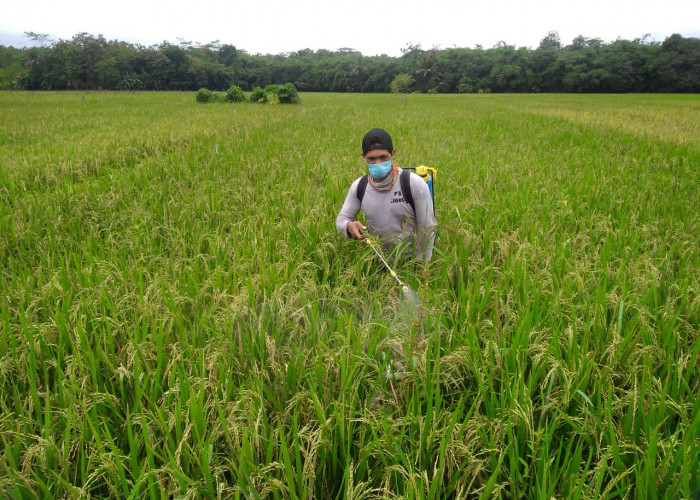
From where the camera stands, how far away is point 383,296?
8.08 feet

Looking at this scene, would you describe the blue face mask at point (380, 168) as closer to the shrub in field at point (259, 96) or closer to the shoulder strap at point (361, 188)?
the shoulder strap at point (361, 188)

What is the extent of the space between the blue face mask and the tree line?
61.3 meters

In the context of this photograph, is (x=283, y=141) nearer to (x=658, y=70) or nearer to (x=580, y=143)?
(x=580, y=143)

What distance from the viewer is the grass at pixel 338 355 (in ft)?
4.11

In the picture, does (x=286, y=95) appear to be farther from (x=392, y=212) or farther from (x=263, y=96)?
(x=392, y=212)

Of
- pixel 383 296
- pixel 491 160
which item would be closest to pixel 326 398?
Result: pixel 383 296

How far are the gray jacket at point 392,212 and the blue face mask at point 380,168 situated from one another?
155 millimetres

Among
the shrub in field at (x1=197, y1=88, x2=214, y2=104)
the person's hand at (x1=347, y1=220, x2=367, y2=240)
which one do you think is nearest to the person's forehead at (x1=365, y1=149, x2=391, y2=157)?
the person's hand at (x1=347, y1=220, x2=367, y2=240)

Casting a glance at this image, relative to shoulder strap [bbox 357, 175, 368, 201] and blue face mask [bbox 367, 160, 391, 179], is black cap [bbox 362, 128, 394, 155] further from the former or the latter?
shoulder strap [bbox 357, 175, 368, 201]

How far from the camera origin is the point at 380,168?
9.41 feet

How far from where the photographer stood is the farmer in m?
2.86

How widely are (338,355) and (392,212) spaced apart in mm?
1616

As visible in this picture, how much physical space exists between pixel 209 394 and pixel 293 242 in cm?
178

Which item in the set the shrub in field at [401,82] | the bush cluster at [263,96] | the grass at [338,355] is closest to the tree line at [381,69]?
the shrub in field at [401,82]
